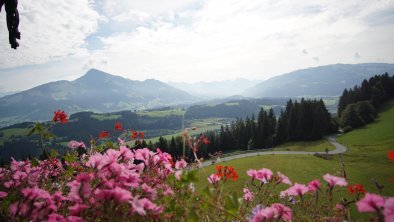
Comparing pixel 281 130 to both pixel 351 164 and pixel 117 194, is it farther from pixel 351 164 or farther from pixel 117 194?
pixel 117 194

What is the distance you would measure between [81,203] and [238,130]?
10935cm

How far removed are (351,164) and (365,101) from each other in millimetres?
60865

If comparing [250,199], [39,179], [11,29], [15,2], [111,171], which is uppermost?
[15,2]

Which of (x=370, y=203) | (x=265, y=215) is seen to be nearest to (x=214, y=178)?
(x=265, y=215)

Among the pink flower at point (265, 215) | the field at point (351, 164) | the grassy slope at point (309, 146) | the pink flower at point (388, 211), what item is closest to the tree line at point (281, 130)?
the grassy slope at point (309, 146)

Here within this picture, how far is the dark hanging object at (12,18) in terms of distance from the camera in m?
5.09

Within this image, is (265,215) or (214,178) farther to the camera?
(214,178)

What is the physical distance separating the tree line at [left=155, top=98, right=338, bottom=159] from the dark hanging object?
3422 inches

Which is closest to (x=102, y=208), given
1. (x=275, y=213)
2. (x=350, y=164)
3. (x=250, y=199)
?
(x=275, y=213)

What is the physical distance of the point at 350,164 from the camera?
60344 millimetres

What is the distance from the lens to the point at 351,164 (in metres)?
60.4

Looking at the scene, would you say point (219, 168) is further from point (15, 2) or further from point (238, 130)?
point (238, 130)

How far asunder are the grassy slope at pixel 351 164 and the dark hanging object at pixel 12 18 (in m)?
28.4

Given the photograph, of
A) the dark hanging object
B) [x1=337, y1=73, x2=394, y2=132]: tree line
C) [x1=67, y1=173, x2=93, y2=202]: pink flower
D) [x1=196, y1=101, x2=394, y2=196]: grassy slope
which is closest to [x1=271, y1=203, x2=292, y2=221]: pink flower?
[x1=67, y1=173, x2=93, y2=202]: pink flower
